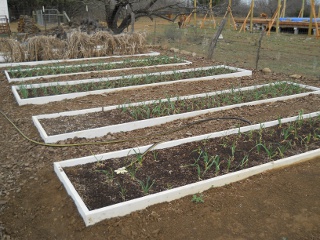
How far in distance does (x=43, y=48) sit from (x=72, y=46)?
2.66 ft

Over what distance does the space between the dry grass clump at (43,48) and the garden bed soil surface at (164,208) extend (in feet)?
17.7

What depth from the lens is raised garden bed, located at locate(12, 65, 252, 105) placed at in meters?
5.56

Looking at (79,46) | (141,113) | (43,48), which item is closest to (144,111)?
(141,113)

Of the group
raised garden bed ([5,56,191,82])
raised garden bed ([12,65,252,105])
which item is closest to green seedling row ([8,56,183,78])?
raised garden bed ([5,56,191,82])

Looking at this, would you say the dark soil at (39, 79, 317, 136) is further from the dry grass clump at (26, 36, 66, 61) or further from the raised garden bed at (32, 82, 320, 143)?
the dry grass clump at (26, 36, 66, 61)

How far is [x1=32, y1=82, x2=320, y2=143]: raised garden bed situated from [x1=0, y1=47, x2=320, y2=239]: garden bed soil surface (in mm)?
367

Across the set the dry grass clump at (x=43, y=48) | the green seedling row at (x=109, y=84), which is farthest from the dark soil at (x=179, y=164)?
the dry grass clump at (x=43, y=48)

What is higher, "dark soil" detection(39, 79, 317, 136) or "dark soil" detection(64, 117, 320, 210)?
"dark soil" detection(39, 79, 317, 136)

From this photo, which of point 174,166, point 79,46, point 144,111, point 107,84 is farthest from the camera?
point 79,46

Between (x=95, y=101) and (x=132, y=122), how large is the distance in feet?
4.52

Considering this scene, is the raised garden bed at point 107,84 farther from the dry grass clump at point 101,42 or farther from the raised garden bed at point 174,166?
the dry grass clump at point 101,42

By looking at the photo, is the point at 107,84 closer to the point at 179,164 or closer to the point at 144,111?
the point at 144,111

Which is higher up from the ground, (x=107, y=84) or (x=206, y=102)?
(x=107, y=84)

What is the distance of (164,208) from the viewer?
2791 millimetres
